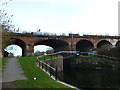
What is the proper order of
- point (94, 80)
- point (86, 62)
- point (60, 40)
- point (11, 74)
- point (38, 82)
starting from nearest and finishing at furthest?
point (38, 82) → point (11, 74) → point (94, 80) → point (86, 62) → point (60, 40)

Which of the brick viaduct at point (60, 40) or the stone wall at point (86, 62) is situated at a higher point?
the brick viaduct at point (60, 40)

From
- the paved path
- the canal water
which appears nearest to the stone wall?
the canal water

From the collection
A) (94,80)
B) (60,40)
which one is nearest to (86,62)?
(60,40)

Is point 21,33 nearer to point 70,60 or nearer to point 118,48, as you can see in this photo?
point 70,60

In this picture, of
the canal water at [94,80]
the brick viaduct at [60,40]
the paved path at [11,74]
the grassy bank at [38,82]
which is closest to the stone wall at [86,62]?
the brick viaduct at [60,40]

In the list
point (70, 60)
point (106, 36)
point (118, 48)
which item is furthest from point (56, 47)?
point (118, 48)

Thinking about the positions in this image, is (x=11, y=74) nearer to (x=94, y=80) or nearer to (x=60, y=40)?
(x=94, y=80)

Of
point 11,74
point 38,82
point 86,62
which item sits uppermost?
point 38,82

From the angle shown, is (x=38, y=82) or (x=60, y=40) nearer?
(x=38, y=82)

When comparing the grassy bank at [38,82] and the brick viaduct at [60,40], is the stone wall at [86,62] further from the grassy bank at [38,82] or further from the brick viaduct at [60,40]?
the grassy bank at [38,82]

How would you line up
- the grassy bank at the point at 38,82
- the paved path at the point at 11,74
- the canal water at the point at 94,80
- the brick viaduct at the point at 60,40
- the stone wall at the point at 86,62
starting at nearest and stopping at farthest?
the grassy bank at the point at 38,82 → the paved path at the point at 11,74 → the canal water at the point at 94,80 → the stone wall at the point at 86,62 → the brick viaduct at the point at 60,40

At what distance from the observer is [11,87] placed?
1003 centimetres

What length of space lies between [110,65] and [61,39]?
19.8 meters

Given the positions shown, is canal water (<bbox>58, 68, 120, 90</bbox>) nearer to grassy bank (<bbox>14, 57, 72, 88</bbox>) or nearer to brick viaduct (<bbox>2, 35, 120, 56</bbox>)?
grassy bank (<bbox>14, 57, 72, 88</bbox>)
